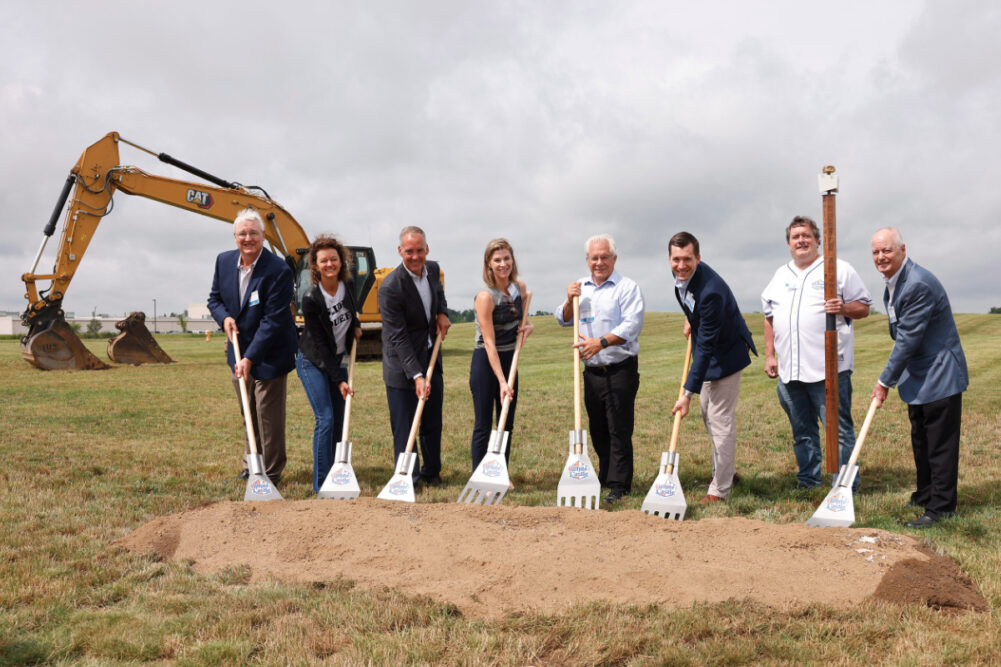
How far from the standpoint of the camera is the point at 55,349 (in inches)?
577

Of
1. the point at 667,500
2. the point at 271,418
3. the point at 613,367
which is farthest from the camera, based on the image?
the point at 271,418

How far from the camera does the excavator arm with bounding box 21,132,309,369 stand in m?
14.2

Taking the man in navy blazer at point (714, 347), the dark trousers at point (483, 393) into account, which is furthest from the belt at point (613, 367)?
the dark trousers at point (483, 393)

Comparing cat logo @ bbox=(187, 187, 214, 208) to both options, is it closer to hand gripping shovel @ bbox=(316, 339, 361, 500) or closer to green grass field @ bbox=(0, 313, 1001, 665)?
green grass field @ bbox=(0, 313, 1001, 665)

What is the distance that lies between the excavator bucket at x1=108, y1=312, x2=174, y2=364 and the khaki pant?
55.7 ft

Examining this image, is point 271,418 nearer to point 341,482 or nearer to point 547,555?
point 341,482

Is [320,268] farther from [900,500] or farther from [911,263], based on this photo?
[900,500]

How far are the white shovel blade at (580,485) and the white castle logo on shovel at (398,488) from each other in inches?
43.1

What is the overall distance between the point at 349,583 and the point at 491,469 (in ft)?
5.46

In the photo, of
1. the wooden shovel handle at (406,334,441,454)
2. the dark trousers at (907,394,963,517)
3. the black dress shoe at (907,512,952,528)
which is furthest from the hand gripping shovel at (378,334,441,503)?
the dark trousers at (907,394,963,517)

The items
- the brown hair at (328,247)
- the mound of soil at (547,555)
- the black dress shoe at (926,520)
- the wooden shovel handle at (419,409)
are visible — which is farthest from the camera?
the brown hair at (328,247)

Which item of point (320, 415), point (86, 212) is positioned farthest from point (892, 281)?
point (86, 212)

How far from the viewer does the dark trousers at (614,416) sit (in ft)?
16.0

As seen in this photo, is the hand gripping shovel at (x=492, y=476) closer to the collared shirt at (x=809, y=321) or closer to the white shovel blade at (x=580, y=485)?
the white shovel blade at (x=580, y=485)
